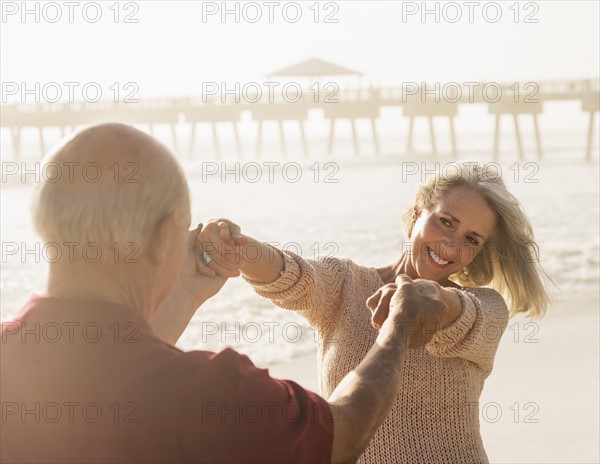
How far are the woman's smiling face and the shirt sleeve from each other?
5.08 feet

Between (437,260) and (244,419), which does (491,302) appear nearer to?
(437,260)

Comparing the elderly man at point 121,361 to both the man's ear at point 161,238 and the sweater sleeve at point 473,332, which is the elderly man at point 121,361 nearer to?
the man's ear at point 161,238

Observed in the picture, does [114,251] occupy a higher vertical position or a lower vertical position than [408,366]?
higher

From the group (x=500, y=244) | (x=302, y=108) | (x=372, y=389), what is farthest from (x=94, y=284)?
(x=302, y=108)

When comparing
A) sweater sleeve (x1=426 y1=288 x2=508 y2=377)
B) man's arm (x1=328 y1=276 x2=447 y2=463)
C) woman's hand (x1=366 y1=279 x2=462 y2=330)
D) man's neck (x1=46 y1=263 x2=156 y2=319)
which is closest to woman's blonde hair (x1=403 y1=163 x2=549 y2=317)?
sweater sleeve (x1=426 y1=288 x2=508 y2=377)

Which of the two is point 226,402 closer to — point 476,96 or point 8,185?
point 8,185

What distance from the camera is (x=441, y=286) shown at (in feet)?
9.45

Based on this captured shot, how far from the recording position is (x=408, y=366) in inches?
119

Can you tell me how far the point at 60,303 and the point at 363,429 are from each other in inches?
22.3

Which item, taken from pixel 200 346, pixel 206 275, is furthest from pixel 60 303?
pixel 200 346

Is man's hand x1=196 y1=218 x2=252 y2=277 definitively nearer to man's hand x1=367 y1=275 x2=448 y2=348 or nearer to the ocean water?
man's hand x1=367 y1=275 x2=448 y2=348

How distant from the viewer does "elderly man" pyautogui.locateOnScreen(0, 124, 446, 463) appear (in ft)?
5.22

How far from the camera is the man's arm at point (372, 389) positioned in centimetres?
173

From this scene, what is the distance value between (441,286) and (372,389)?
1.13 metres
